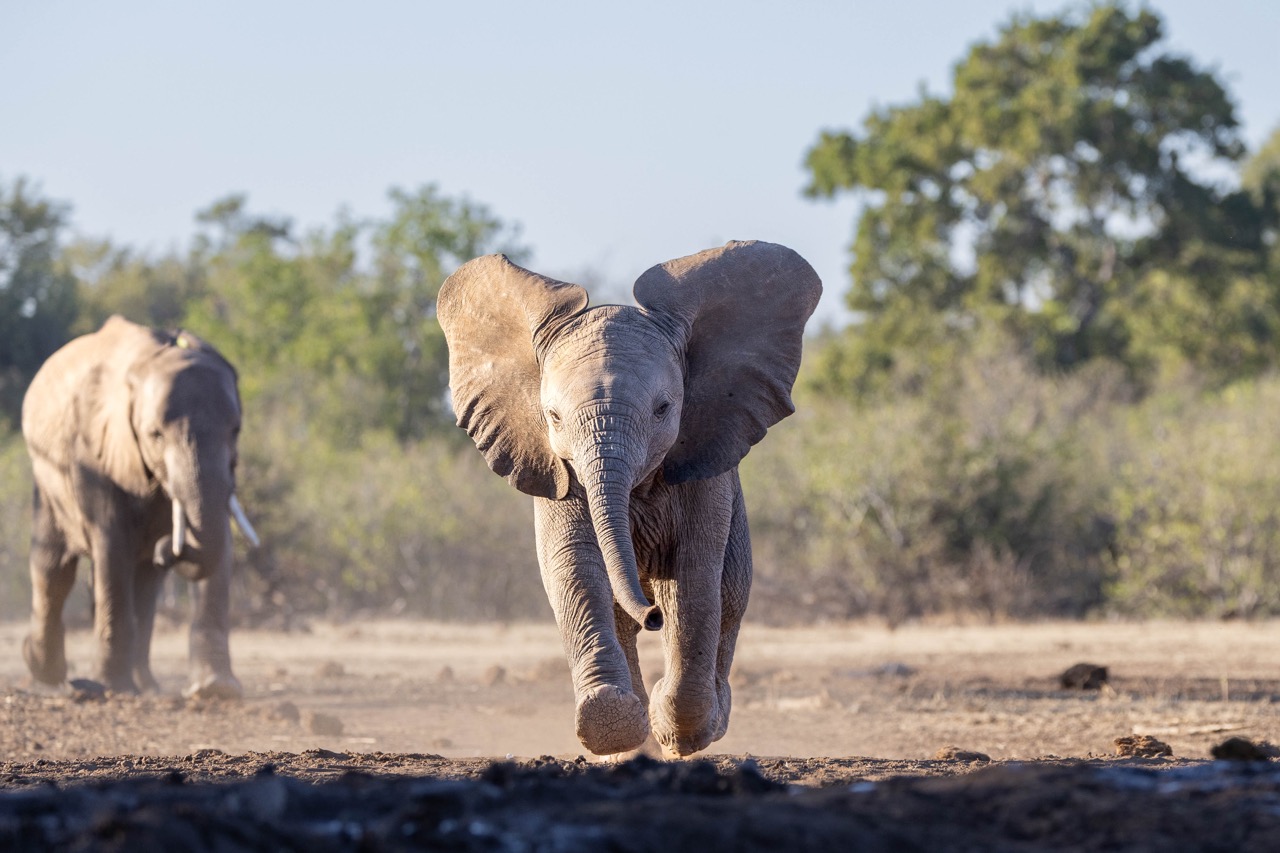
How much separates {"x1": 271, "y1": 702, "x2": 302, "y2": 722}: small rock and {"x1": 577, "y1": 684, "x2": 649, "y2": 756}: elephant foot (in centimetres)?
476

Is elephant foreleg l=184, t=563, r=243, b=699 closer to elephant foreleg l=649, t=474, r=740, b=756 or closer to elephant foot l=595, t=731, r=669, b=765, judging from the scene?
elephant foot l=595, t=731, r=669, b=765

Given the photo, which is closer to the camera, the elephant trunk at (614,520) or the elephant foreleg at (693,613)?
the elephant trunk at (614,520)

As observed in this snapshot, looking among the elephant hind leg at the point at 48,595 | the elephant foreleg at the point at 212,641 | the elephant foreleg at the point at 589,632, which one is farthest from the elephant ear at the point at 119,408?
the elephant foreleg at the point at 589,632

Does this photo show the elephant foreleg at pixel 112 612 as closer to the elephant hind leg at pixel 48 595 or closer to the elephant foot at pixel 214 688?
the elephant foot at pixel 214 688

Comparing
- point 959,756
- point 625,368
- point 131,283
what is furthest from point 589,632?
point 131,283

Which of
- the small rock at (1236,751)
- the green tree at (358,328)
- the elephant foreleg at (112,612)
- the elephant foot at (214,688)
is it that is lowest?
the elephant foot at (214,688)

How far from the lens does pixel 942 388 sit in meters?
26.8

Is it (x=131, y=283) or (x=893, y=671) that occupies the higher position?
Answer: (x=131, y=283)

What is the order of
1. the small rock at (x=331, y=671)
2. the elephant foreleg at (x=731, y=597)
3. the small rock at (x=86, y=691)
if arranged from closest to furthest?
1. the elephant foreleg at (x=731, y=597)
2. the small rock at (x=86, y=691)
3. the small rock at (x=331, y=671)

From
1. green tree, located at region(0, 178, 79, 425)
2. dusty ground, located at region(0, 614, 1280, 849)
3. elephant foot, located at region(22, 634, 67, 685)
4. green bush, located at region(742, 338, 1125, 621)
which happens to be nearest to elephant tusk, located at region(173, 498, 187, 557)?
dusty ground, located at region(0, 614, 1280, 849)

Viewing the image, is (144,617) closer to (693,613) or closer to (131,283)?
(693,613)

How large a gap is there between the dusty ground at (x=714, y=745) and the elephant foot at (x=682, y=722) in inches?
16.4

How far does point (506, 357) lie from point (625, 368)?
94cm

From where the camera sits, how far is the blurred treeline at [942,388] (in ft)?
70.9
